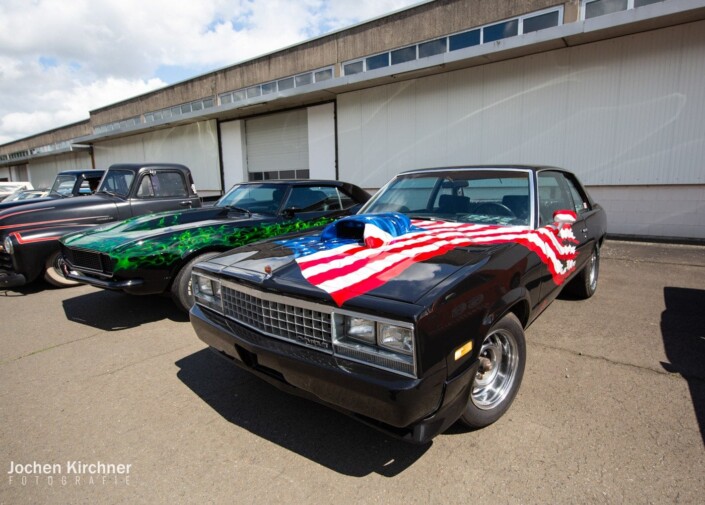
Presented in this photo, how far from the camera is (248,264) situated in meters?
2.42

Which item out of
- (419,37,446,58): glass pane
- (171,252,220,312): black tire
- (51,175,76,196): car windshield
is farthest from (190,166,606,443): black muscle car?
(419,37,446,58): glass pane

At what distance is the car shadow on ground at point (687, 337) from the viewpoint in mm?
2598

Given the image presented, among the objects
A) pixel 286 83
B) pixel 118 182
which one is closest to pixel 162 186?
pixel 118 182

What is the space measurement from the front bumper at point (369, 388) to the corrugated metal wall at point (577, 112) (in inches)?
322

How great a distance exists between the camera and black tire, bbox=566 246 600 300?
426 cm

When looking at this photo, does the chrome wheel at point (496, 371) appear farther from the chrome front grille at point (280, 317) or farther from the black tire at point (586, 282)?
the black tire at point (586, 282)

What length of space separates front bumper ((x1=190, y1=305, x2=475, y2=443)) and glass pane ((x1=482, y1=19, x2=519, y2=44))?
11.3 metres

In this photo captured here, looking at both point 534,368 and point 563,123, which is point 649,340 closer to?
point 534,368

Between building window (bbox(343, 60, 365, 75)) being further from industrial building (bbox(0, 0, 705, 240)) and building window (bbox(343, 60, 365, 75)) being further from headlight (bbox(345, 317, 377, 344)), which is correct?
headlight (bbox(345, 317, 377, 344))

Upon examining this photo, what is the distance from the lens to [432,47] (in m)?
12.2

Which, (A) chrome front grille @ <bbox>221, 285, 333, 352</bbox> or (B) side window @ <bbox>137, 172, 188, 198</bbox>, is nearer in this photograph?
(A) chrome front grille @ <bbox>221, 285, 333, 352</bbox>

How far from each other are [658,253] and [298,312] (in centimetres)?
745

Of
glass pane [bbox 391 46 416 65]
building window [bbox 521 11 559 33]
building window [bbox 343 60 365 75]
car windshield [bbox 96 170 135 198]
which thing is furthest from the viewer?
building window [bbox 343 60 365 75]

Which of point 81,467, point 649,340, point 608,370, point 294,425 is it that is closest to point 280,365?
point 294,425
